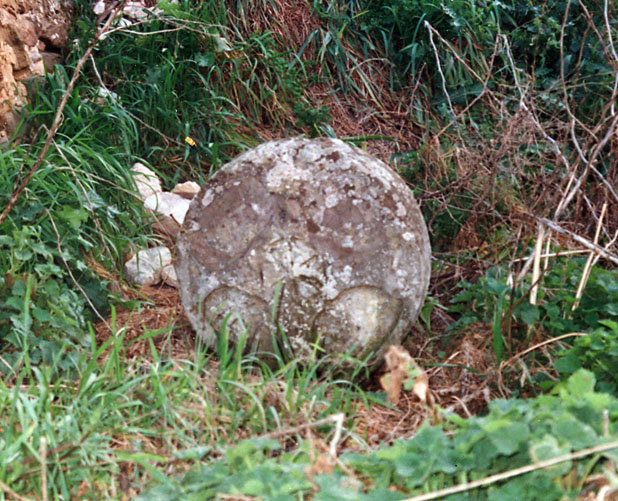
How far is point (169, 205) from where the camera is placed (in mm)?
4211

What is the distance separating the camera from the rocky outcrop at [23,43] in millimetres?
4090

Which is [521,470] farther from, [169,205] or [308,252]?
[169,205]

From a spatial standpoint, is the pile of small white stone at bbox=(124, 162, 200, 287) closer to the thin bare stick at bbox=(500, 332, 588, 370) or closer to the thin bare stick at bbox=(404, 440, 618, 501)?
the thin bare stick at bbox=(500, 332, 588, 370)

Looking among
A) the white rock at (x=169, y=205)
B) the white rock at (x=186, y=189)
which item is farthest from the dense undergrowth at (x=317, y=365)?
the white rock at (x=186, y=189)

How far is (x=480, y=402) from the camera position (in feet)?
9.18

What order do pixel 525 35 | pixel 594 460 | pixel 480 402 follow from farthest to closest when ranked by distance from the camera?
1. pixel 525 35
2. pixel 480 402
3. pixel 594 460

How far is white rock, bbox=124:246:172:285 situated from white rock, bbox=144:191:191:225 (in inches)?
10.5

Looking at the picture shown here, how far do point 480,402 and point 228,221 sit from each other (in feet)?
3.79

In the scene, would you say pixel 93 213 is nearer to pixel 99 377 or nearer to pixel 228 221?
pixel 228 221

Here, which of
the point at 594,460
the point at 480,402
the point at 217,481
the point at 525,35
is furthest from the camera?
the point at 525,35

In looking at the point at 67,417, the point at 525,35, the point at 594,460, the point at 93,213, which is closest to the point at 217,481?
the point at 67,417

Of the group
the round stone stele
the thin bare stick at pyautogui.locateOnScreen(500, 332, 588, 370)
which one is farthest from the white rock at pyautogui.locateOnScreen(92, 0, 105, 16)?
the thin bare stick at pyautogui.locateOnScreen(500, 332, 588, 370)

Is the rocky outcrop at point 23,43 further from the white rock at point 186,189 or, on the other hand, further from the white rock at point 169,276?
the white rock at point 169,276

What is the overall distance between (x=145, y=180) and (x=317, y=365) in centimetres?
211
